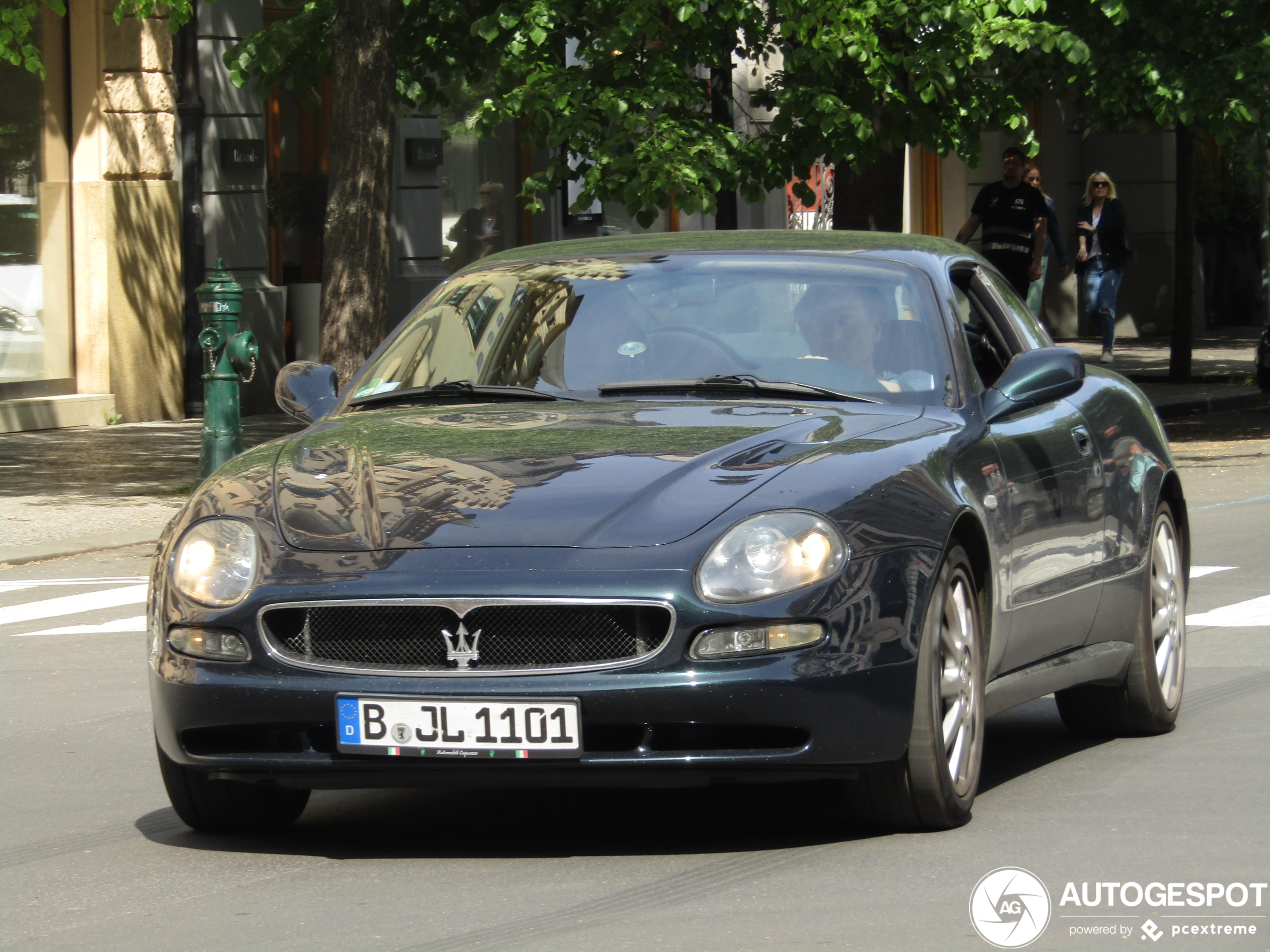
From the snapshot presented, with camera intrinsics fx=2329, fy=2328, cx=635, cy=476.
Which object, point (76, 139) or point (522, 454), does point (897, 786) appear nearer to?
point (522, 454)

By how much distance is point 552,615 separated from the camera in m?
5.15

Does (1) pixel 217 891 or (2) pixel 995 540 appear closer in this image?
(1) pixel 217 891

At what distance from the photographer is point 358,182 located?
14.6 m

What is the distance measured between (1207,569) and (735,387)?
5748mm

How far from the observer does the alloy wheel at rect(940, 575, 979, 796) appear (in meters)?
5.56

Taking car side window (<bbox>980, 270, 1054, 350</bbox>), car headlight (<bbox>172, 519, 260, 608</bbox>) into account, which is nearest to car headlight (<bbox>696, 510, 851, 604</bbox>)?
car headlight (<bbox>172, 519, 260, 608</bbox>)

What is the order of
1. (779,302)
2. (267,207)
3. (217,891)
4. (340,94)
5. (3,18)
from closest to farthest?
(217,891) → (779,302) → (340,94) → (3,18) → (267,207)

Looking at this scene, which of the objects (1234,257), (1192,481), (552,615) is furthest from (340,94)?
(1234,257)

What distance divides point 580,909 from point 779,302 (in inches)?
84.0

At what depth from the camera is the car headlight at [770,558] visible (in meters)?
5.13

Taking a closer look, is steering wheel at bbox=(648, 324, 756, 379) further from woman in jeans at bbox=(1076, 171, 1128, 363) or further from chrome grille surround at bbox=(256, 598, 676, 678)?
woman in jeans at bbox=(1076, 171, 1128, 363)

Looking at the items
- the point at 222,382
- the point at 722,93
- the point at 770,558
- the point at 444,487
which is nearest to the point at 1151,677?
the point at 770,558

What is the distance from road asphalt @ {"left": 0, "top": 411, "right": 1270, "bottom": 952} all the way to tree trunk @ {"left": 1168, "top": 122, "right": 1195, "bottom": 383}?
1576 centimetres

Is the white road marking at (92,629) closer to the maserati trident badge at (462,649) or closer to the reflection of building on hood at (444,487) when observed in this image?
the reflection of building on hood at (444,487)
